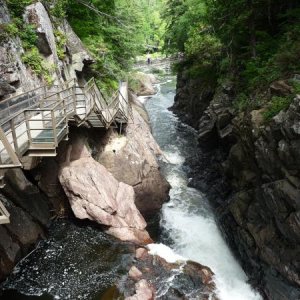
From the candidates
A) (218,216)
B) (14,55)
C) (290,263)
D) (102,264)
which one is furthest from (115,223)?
(14,55)

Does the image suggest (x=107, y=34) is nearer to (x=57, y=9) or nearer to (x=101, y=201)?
(x=57, y=9)

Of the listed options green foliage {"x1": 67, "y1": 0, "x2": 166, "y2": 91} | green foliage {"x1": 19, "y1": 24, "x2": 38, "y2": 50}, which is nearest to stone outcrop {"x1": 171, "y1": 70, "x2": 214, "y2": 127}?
green foliage {"x1": 67, "y1": 0, "x2": 166, "y2": 91}

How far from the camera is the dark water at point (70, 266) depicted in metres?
10.6

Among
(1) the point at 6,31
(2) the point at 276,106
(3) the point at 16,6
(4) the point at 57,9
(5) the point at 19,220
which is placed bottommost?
(5) the point at 19,220

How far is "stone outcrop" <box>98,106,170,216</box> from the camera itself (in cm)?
1638

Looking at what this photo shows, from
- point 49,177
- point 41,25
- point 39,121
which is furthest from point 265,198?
point 41,25

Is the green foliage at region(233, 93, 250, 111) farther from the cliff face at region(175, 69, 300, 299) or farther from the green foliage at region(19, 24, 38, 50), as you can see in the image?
the green foliage at region(19, 24, 38, 50)

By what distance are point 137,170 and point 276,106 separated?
759 centimetres

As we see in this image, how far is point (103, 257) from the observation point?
40.4 ft

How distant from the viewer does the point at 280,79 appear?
12734mm

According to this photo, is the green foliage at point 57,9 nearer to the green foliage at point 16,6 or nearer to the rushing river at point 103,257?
the green foliage at point 16,6

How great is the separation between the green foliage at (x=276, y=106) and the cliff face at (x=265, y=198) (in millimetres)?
256

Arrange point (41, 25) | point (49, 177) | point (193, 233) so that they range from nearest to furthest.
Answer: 1. point (49, 177)
2. point (193, 233)
3. point (41, 25)

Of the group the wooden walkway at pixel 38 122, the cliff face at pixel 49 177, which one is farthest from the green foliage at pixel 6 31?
the wooden walkway at pixel 38 122
